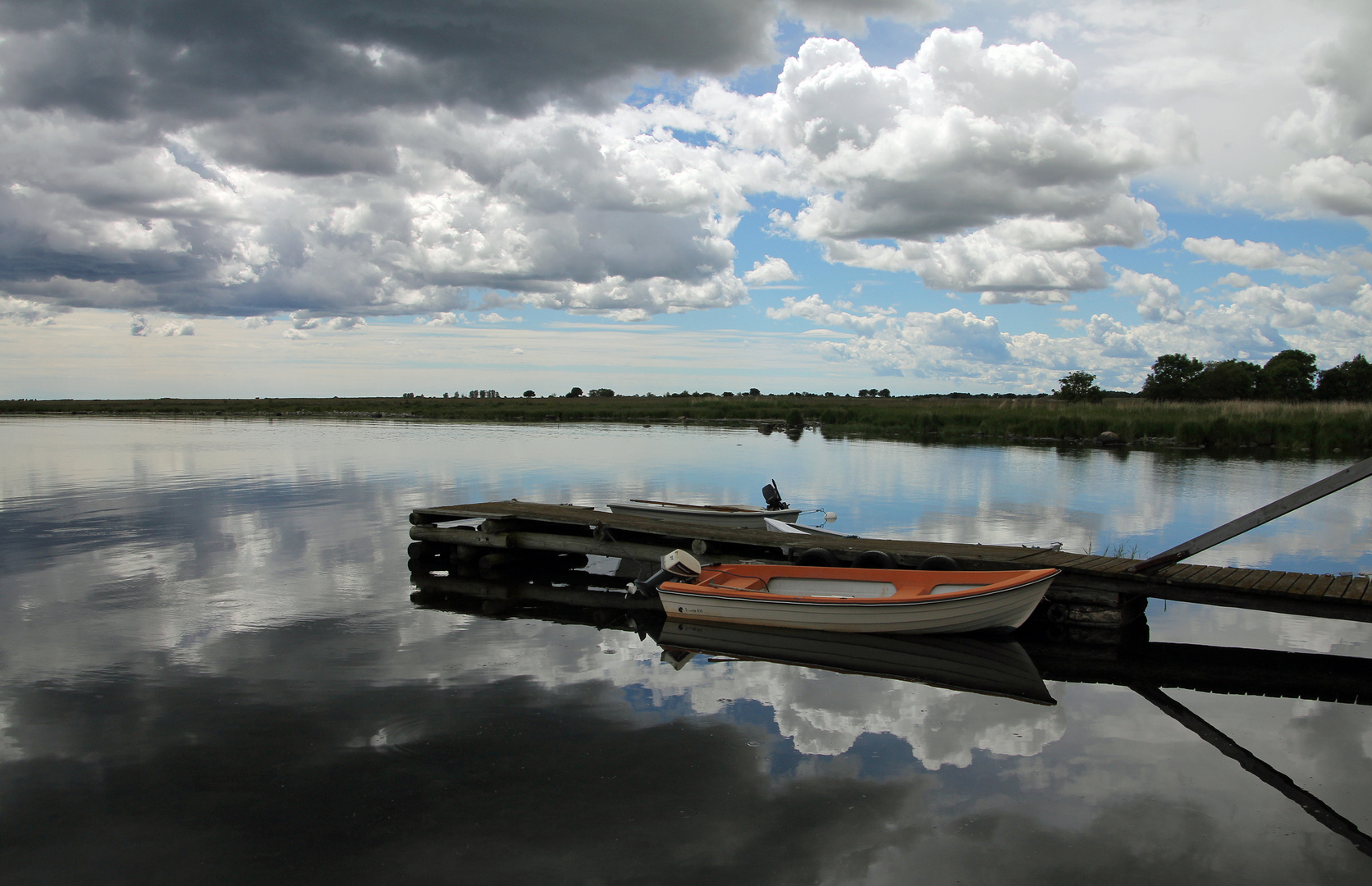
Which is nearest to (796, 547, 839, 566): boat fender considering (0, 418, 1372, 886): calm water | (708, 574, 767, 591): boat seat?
(708, 574, 767, 591): boat seat

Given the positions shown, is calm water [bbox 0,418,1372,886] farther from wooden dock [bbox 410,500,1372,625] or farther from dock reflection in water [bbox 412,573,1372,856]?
wooden dock [bbox 410,500,1372,625]

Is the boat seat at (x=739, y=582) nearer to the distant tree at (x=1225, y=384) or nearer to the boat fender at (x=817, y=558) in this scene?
the boat fender at (x=817, y=558)

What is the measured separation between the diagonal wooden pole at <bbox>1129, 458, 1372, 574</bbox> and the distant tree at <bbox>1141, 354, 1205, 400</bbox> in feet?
255

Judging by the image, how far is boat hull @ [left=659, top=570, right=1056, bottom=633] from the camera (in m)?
11.5

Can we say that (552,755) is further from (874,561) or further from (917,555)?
(917,555)

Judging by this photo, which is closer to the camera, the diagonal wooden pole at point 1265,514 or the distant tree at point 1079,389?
the diagonal wooden pole at point 1265,514

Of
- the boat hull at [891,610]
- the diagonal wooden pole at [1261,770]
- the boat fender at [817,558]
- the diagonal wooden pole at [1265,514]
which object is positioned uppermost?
the diagonal wooden pole at [1265,514]

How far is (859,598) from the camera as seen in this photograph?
478 inches

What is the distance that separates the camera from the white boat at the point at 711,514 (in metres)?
18.5

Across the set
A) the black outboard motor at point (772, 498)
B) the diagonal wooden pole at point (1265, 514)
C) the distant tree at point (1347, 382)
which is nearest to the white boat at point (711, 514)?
the black outboard motor at point (772, 498)

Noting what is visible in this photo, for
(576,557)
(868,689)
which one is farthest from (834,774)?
(576,557)

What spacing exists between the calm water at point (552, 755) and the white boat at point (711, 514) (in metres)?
5.30

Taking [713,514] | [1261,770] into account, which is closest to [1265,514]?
[1261,770]

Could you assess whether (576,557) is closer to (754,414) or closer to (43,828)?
(43,828)
